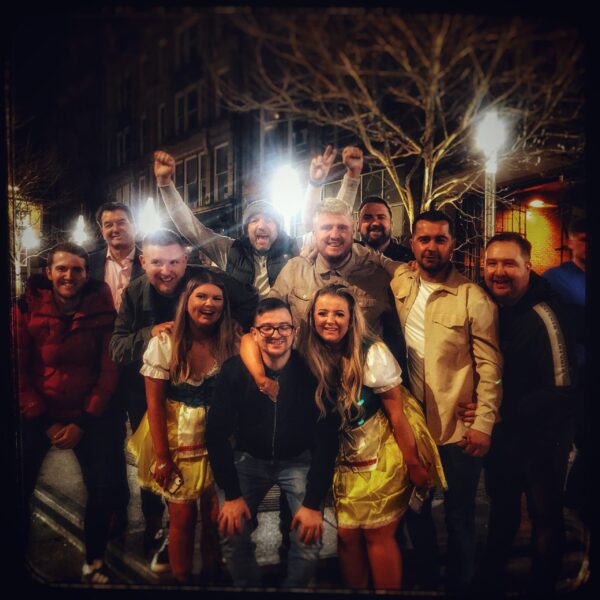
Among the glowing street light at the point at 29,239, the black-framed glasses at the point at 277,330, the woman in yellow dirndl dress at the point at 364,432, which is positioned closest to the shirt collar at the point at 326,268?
the woman in yellow dirndl dress at the point at 364,432

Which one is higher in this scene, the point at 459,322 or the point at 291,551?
the point at 459,322

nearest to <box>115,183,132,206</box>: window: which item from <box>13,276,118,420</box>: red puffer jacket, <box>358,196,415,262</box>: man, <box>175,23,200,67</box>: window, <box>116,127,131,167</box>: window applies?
<box>116,127,131,167</box>: window

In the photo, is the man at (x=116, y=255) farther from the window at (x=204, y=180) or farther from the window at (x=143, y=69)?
the window at (x=143, y=69)

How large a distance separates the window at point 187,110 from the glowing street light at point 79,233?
2.47 feet

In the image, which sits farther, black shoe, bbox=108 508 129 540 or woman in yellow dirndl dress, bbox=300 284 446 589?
black shoe, bbox=108 508 129 540

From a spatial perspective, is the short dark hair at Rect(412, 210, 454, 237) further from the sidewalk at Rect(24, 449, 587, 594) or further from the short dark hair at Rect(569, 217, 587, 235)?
the sidewalk at Rect(24, 449, 587, 594)

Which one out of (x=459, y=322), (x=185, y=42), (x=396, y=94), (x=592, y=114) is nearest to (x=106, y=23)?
(x=185, y=42)

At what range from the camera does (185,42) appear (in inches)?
109

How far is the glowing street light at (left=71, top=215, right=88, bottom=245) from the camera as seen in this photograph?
287 cm

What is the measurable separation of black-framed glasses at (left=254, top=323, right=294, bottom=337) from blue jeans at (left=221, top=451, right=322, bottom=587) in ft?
2.18

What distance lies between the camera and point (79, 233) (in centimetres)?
287

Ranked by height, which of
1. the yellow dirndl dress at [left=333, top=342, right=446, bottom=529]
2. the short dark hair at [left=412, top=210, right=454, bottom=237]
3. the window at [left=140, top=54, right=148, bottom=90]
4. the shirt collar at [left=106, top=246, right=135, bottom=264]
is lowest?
the yellow dirndl dress at [left=333, top=342, right=446, bottom=529]

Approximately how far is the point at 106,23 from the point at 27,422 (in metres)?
2.26

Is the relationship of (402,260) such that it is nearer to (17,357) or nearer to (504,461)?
(504,461)
